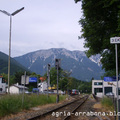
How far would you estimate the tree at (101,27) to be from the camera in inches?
620

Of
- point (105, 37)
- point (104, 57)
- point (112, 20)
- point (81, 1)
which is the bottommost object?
point (104, 57)

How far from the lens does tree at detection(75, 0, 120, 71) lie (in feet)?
51.7

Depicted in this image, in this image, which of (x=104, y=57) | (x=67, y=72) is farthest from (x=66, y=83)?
(x=104, y=57)

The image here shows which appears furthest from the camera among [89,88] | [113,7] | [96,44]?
[89,88]

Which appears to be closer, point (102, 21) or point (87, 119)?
point (87, 119)

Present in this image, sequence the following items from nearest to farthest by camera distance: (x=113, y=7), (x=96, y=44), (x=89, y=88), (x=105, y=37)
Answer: (x=113, y=7), (x=105, y=37), (x=96, y=44), (x=89, y=88)

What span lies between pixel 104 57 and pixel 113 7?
5.05 metres

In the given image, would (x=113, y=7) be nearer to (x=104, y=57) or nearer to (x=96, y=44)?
(x=96, y=44)

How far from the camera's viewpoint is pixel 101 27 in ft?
56.1

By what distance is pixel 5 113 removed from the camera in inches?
518

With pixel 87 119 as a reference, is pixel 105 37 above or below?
above

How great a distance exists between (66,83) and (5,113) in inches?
2906

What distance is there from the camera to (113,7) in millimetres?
15469

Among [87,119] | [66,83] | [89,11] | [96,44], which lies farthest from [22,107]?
[66,83]
